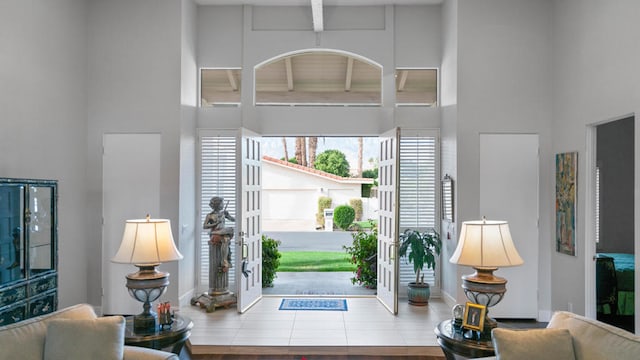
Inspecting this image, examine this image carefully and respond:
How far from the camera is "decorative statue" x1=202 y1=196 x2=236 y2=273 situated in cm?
581

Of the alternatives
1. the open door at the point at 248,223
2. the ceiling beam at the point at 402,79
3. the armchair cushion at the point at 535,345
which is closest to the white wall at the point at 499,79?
the ceiling beam at the point at 402,79

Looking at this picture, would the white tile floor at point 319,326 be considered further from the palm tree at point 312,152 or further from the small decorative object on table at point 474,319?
the palm tree at point 312,152

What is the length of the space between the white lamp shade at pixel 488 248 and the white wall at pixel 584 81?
57.5 inches

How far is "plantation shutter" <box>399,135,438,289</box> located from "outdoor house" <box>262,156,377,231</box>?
8803mm

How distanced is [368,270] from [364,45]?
3218mm

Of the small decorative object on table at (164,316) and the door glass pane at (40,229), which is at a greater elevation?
the door glass pane at (40,229)

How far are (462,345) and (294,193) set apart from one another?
1234 cm

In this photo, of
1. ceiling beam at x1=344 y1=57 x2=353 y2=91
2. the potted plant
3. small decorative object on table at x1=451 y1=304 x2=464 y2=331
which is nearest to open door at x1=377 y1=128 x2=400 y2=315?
the potted plant

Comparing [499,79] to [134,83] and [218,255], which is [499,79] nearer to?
[218,255]

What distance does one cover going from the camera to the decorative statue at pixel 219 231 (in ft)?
19.1

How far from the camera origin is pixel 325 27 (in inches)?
247

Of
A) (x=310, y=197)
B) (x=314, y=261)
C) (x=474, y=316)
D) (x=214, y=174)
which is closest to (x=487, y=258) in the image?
(x=474, y=316)

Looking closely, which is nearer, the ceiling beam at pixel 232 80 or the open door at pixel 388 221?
the open door at pixel 388 221

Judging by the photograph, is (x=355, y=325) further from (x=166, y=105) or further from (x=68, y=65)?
(x=68, y=65)
